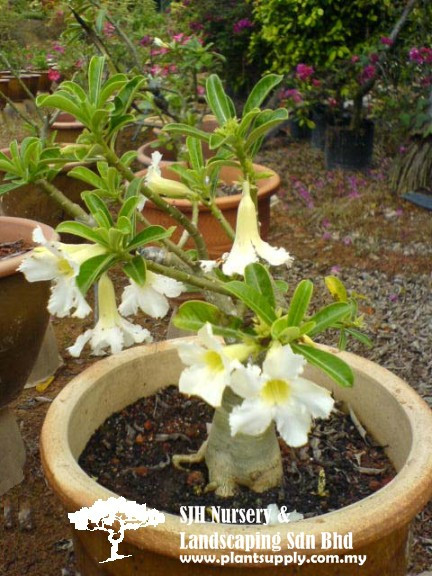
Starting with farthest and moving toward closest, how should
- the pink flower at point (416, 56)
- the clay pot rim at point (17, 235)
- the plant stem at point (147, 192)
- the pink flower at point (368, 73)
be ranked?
the pink flower at point (368, 73)
the pink flower at point (416, 56)
the clay pot rim at point (17, 235)
the plant stem at point (147, 192)

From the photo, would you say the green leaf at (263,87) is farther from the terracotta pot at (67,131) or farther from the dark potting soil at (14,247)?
the terracotta pot at (67,131)

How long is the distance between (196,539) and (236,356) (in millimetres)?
235

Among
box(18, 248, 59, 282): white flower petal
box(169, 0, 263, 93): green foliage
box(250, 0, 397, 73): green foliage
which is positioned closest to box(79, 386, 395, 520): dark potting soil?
box(18, 248, 59, 282): white flower petal

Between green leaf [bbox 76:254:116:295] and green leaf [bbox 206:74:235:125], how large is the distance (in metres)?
0.28

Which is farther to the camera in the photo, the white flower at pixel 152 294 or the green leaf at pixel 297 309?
the white flower at pixel 152 294

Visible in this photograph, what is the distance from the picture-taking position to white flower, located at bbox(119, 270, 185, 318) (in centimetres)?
101

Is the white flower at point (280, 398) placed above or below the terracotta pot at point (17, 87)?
above

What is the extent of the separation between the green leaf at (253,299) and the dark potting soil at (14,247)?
90cm

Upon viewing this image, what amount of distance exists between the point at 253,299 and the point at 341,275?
93.6 inches

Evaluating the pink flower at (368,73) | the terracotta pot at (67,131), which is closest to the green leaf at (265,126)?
the terracotta pot at (67,131)

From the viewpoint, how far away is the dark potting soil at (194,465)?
3.84 ft

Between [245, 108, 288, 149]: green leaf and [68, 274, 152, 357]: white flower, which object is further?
[68, 274, 152, 357]: white flower

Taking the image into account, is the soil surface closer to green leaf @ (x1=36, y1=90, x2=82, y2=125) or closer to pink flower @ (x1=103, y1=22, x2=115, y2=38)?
green leaf @ (x1=36, y1=90, x2=82, y2=125)

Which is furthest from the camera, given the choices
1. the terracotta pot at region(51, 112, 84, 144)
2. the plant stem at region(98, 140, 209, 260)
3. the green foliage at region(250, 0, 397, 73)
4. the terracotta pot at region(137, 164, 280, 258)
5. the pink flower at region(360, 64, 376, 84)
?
the green foliage at region(250, 0, 397, 73)
